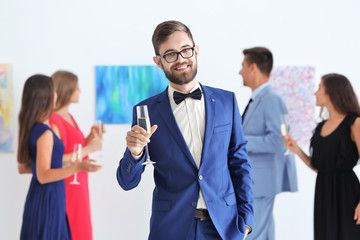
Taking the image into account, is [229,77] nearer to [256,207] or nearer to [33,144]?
[256,207]

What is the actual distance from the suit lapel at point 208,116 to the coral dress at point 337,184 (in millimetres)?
1748

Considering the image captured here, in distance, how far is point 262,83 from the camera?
423 cm

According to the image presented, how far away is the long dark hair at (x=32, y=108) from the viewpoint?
3.19 meters

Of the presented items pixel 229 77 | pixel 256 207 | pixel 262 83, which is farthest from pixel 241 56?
pixel 256 207

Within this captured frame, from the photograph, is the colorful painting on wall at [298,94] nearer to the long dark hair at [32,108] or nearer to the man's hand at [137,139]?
the long dark hair at [32,108]

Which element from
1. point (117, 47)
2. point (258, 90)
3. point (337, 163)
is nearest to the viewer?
point (337, 163)

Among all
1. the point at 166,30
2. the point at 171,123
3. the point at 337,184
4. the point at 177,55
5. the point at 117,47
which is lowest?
the point at 337,184

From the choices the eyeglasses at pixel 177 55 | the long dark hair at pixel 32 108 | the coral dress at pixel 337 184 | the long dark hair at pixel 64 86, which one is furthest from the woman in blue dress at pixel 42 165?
the coral dress at pixel 337 184

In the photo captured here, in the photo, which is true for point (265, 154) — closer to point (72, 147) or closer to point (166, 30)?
point (72, 147)

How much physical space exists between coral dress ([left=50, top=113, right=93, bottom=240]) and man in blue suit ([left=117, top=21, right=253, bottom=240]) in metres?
1.82

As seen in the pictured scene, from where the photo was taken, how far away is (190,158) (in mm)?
2045

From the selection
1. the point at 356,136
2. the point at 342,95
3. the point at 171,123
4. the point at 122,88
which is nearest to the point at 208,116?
the point at 171,123

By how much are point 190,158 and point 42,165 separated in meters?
1.52

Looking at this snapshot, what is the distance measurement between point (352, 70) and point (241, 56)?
145 centimetres
